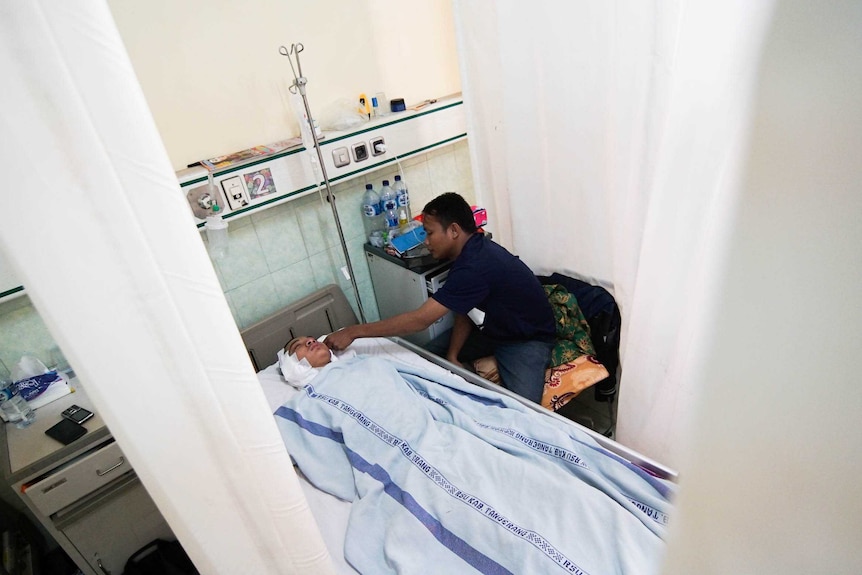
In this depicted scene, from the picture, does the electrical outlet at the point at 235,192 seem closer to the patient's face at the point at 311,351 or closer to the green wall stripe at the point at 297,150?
the green wall stripe at the point at 297,150

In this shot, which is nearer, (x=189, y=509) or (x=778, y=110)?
(x=778, y=110)

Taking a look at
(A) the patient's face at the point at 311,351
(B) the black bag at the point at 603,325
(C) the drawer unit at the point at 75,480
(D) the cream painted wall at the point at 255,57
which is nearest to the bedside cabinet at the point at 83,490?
(C) the drawer unit at the point at 75,480

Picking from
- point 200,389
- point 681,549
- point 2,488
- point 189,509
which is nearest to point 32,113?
point 200,389

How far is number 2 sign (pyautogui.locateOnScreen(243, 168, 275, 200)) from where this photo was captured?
1.72m

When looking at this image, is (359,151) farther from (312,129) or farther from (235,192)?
(235,192)

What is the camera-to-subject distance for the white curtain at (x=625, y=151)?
1.11 m

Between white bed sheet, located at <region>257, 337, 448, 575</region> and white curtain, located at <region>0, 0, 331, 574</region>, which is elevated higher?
white curtain, located at <region>0, 0, 331, 574</region>

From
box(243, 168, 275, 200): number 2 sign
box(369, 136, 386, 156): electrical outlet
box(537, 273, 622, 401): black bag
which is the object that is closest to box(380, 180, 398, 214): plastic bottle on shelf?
box(369, 136, 386, 156): electrical outlet

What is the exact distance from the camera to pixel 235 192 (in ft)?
5.58

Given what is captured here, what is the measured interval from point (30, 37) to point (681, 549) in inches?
20.6

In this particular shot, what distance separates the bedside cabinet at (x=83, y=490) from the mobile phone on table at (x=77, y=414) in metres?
0.02

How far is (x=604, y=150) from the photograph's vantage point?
4.90 ft

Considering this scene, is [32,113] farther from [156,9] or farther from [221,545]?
[156,9]

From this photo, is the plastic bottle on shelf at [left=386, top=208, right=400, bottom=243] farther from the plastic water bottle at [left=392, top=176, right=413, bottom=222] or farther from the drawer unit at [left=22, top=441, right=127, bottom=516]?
the drawer unit at [left=22, top=441, right=127, bottom=516]
